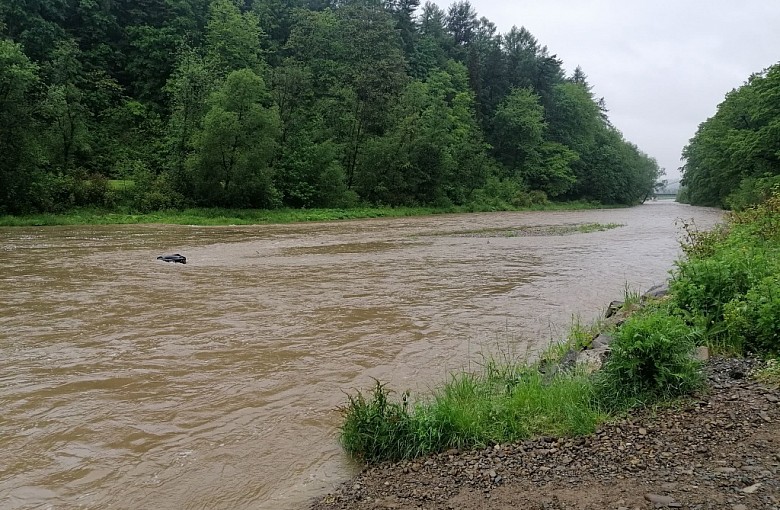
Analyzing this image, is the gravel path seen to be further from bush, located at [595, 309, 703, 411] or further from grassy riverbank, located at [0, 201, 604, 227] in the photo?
grassy riverbank, located at [0, 201, 604, 227]

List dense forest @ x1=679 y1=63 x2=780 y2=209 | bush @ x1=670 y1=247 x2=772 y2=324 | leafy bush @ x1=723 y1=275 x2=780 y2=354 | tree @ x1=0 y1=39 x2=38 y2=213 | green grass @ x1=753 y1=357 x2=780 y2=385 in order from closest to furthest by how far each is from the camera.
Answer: green grass @ x1=753 y1=357 x2=780 y2=385
leafy bush @ x1=723 y1=275 x2=780 y2=354
bush @ x1=670 y1=247 x2=772 y2=324
tree @ x1=0 y1=39 x2=38 y2=213
dense forest @ x1=679 y1=63 x2=780 y2=209

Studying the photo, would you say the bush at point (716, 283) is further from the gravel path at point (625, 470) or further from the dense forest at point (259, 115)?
the dense forest at point (259, 115)

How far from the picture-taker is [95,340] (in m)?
8.71

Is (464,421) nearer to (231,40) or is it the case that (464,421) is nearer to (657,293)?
(657,293)

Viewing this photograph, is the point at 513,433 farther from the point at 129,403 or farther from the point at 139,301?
the point at 139,301

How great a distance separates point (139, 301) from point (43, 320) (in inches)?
81.3


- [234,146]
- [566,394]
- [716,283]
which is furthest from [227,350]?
[234,146]

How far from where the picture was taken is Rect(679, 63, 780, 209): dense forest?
40.5m

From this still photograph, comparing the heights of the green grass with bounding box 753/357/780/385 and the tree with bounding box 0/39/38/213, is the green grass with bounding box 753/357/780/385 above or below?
below

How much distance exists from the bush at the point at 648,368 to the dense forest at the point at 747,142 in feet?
93.1

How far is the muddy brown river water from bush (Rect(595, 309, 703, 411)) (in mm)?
2430

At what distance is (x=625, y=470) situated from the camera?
3982 millimetres

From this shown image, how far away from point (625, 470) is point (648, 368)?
1.55 meters

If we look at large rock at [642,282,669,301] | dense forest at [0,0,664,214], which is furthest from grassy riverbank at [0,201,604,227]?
large rock at [642,282,669,301]
